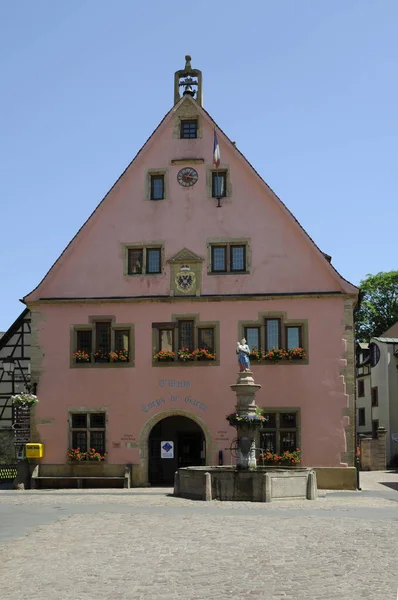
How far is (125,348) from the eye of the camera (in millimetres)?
29672

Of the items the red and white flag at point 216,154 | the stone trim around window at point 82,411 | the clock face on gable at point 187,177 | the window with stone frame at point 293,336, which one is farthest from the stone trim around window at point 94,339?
the red and white flag at point 216,154

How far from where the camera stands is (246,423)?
2302cm

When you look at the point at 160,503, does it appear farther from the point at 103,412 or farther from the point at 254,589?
the point at 254,589

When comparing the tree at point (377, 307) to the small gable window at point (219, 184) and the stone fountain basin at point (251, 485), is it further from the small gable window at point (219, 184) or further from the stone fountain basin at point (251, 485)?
the stone fountain basin at point (251, 485)

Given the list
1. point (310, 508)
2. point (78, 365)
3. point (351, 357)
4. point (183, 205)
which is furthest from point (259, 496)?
point (183, 205)

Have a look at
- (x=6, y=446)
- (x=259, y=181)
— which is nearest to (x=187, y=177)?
(x=259, y=181)

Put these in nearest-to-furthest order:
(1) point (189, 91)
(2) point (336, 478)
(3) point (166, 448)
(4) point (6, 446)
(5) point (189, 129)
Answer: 1. (2) point (336, 478)
2. (3) point (166, 448)
3. (5) point (189, 129)
4. (1) point (189, 91)
5. (4) point (6, 446)

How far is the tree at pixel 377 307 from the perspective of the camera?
206 feet

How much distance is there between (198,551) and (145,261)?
59.7ft

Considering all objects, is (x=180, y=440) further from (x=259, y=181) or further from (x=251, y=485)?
(x=251, y=485)

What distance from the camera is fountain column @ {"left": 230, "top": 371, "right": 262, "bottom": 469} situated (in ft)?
75.5

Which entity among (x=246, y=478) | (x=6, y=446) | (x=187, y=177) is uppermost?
A: (x=187, y=177)

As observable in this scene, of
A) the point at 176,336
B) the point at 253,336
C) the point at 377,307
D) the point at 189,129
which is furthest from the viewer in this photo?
the point at 377,307

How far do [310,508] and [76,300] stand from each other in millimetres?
13096
